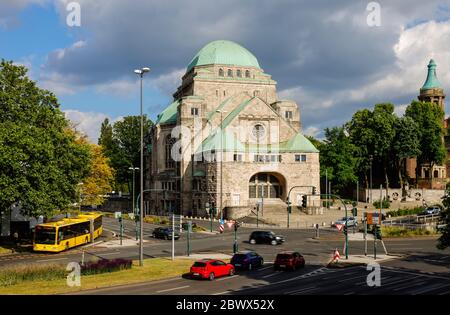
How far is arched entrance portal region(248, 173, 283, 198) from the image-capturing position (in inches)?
3406

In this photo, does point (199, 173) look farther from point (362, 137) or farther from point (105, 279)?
point (105, 279)

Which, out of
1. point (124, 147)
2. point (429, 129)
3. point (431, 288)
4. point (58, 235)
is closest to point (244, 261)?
point (431, 288)

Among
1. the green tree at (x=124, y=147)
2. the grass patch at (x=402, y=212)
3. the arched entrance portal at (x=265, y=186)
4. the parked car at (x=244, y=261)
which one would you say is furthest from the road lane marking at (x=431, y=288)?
the green tree at (x=124, y=147)

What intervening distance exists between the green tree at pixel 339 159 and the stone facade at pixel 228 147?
9.02 metres

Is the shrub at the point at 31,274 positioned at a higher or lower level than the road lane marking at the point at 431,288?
higher

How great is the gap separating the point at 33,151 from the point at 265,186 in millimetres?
47953

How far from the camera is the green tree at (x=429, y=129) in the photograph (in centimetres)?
10256

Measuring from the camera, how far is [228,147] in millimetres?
82250

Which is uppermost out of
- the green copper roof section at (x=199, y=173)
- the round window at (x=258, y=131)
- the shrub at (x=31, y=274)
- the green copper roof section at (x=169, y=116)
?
the green copper roof section at (x=169, y=116)

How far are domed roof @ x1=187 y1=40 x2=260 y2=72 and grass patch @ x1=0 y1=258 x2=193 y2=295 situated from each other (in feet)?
226

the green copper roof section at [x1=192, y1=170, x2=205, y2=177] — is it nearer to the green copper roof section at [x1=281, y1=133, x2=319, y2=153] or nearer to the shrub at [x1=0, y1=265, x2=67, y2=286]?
the green copper roof section at [x1=281, y1=133, x2=319, y2=153]

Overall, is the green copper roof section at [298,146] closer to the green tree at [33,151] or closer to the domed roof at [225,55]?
the domed roof at [225,55]

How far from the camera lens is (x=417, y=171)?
363 feet
